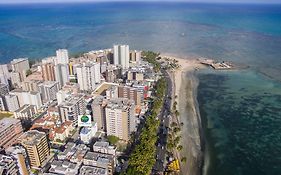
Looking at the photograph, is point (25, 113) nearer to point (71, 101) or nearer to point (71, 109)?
point (71, 101)

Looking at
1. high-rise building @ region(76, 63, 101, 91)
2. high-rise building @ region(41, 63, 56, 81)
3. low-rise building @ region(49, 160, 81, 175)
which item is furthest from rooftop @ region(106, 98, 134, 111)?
high-rise building @ region(41, 63, 56, 81)

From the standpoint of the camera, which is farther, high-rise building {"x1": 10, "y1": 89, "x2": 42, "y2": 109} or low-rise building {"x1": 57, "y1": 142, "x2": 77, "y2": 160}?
high-rise building {"x1": 10, "y1": 89, "x2": 42, "y2": 109}

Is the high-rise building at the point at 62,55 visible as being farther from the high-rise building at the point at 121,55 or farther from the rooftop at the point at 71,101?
the rooftop at the point at 71,101

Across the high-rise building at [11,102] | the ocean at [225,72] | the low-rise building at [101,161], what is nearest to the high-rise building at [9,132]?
the high-rise building at [11,102]

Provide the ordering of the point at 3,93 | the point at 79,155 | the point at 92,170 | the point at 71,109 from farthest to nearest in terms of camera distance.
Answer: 1. the point at 3,93
2. the point at 71,109
3. the point at 79,155
4. the point at 92,170

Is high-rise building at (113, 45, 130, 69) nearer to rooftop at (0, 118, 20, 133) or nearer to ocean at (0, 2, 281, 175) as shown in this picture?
ocean at (0, 2, 281, 175)

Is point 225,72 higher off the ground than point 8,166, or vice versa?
point 8,166

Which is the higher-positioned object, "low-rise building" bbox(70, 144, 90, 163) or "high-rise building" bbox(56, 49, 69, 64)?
"high-rise building" bbox(56, 49, 69, 64)

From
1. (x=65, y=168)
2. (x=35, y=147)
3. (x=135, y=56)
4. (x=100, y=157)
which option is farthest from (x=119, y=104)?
(x=135, y=56)
